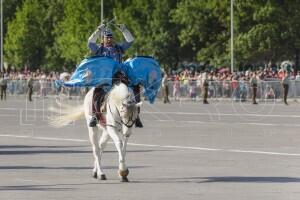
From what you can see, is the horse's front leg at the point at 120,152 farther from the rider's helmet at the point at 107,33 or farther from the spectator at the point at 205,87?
the spectator at the point at 205,87

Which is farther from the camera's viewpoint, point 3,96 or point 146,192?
point 3,96

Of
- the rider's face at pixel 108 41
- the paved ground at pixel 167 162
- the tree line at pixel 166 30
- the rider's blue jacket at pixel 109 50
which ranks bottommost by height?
the paved ground at pixel 167 162

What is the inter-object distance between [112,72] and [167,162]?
10.9ft

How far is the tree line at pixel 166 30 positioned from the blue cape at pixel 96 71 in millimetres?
49662

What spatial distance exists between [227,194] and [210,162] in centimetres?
517

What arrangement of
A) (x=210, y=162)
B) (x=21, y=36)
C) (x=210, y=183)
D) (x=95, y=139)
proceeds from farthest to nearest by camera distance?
(x=21, y=36) → (x=210, y=162) → (x=95, y=139) → (x=210, y=183)

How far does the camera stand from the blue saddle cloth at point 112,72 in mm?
16844

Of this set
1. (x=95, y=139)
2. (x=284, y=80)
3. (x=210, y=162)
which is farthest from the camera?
(x=284, y=80)

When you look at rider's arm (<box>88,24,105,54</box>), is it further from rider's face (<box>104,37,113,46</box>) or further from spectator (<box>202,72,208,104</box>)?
spectator (<box>202,72,208,104</box>)

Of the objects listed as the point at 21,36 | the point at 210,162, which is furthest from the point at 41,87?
the point at 210,162

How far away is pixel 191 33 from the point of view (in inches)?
2803

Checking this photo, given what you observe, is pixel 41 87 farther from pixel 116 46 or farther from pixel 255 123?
pixel 116 46

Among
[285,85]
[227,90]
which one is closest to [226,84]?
[227,90]

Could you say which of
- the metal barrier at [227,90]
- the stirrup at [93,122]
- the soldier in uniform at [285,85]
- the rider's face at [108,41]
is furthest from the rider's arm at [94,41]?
the soldier in uniform at [285,85]
